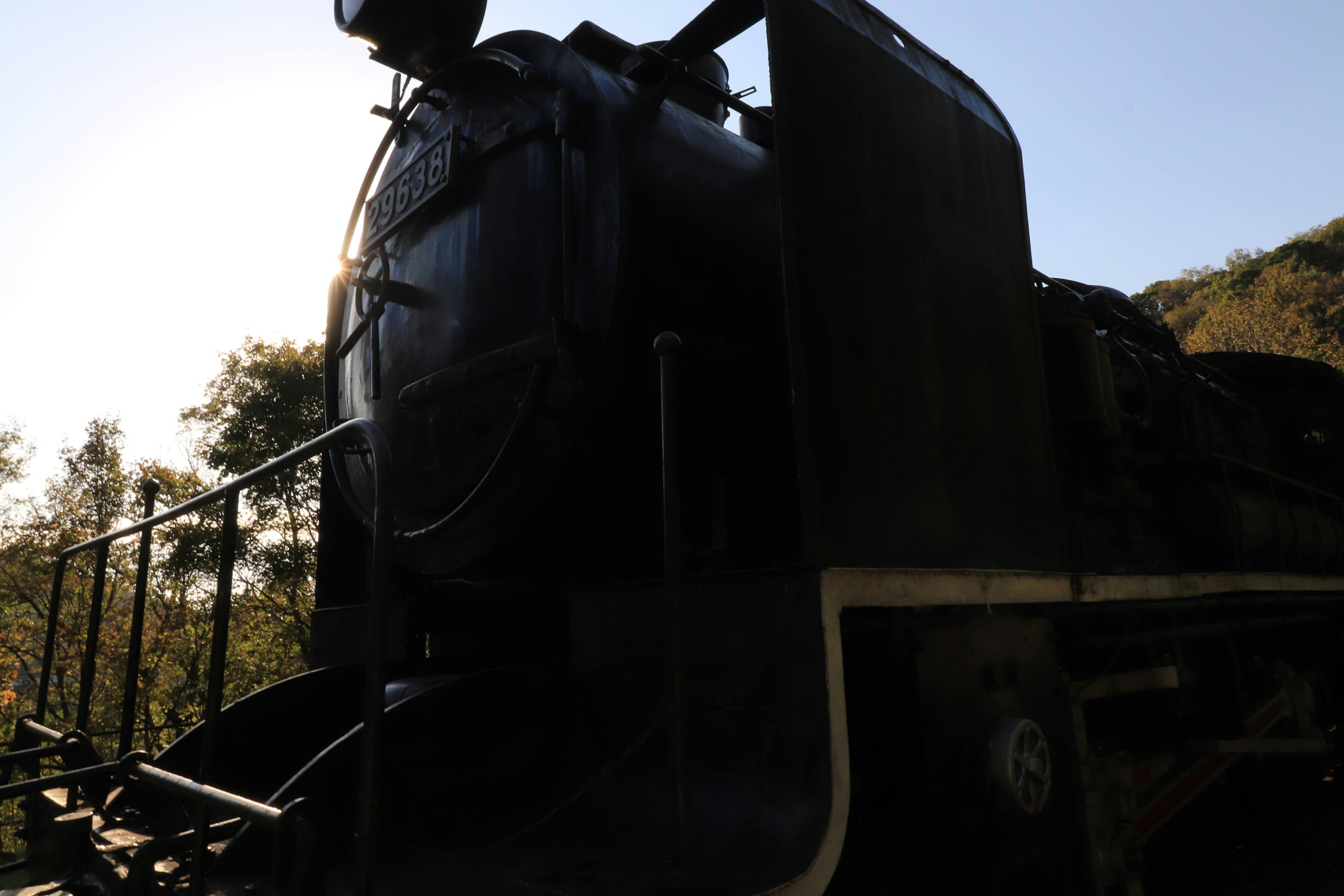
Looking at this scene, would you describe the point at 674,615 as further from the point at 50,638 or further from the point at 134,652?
the point at 50,638

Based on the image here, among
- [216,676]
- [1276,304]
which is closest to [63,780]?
[216,676]

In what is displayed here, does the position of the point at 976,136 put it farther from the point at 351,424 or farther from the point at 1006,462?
the point at 351,424

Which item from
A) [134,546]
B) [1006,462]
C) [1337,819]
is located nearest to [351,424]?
[1006,462]

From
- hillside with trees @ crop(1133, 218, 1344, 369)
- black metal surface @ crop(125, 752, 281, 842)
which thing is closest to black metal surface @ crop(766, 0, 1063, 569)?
black metal surface @ crop(125, 752, 281, 842)

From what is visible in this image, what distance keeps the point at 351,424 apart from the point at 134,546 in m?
20.8

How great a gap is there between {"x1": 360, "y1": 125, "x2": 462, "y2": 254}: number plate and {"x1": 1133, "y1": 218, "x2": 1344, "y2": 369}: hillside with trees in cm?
3317

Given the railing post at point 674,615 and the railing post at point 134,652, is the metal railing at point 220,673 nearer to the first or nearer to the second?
the railing post at point 134,652

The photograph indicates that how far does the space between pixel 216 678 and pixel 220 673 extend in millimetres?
32

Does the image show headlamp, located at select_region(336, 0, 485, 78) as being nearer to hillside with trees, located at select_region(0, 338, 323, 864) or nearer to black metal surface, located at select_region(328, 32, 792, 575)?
black metal surface, located at select_region(328, 32, 792, 575)

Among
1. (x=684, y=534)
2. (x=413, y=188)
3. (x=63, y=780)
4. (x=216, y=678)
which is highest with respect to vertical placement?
(x=413, y=188)

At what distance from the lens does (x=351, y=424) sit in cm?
164

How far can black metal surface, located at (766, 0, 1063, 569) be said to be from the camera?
1.86 meters

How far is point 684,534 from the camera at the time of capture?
7.85 ft

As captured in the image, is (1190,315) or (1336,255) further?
(1190,315)
